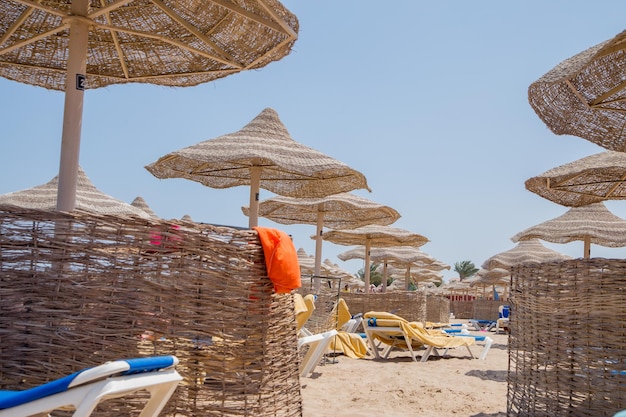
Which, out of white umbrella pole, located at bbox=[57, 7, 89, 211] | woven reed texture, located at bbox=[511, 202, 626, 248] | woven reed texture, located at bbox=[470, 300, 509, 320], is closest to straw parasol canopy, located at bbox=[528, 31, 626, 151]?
white umbrella pole, located at bbox=[57, 7, 89, 211]

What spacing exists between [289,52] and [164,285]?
273 centimetres

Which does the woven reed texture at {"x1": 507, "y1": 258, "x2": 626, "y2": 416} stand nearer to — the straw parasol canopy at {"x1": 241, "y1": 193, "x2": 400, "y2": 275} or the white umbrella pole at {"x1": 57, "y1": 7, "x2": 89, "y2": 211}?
the white umbrella pole at {"x1": 57, "y1": 7, "x2": 89, "y2": 211}

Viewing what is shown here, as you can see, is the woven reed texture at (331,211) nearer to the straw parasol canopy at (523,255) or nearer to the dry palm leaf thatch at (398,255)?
the dry palm leaf thatch at (398,255)

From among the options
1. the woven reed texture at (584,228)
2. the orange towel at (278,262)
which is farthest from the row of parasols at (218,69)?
the woven reed texture at (584,228)

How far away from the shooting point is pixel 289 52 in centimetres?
541

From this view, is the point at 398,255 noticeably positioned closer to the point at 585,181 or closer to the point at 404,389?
the point at 585,181

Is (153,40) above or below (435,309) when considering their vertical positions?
above

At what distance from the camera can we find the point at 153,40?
575 cm

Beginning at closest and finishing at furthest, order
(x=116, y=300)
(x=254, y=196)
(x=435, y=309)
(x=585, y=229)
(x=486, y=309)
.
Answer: (x=116, y=300) → (x=254, y=196) → (x=585, y=229) → (x=435, y=309) → (x=486, y=309)

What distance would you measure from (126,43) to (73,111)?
1.58m

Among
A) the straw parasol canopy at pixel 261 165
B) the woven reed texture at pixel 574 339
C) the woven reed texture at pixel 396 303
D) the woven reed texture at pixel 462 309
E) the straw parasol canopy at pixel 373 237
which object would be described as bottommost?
the woven reed texture at pixel 462 309

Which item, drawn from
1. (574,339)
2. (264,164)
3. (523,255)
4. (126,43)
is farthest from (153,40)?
(523,255)

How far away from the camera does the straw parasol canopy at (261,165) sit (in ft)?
27.3

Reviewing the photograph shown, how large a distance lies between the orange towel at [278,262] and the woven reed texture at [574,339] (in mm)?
1793
